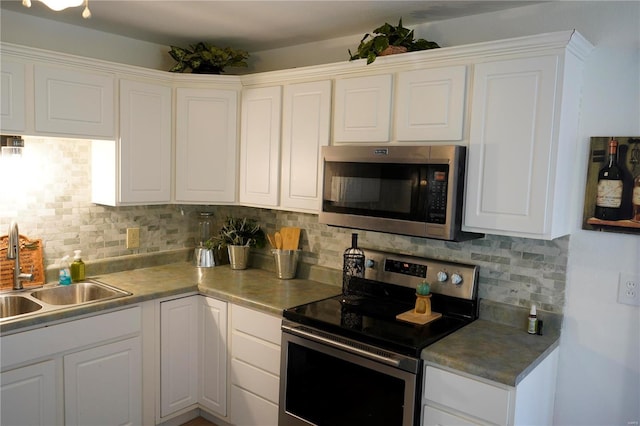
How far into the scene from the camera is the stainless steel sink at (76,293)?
8.71 feet

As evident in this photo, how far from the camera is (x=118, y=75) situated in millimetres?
2721

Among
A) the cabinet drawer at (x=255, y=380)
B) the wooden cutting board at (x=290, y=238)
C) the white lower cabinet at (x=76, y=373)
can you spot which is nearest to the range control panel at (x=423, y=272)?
the wooden cutting board at (x=290, y=238)

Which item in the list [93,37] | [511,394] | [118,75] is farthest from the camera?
[93,37]

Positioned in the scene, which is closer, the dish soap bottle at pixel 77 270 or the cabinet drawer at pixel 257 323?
the cabinet drawer at pixel 257 323

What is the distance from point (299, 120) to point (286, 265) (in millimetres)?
894

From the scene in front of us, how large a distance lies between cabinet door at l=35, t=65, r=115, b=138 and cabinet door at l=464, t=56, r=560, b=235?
193 cm

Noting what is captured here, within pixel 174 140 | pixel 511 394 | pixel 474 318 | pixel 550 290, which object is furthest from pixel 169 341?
pixel 550 290

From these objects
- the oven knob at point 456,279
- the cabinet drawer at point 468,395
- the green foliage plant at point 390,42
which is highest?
the green foliage plant at point 390,42

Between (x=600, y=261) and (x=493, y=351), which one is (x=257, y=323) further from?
(x=600, y=261)

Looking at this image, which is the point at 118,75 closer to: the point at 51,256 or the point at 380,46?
the point at 51,256

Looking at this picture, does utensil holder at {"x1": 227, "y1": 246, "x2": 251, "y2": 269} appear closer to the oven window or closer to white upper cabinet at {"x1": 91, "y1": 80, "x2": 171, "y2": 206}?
white upper cabinet at {"x1": 91, "y1": 80, "x2": 171, "y2": 206}

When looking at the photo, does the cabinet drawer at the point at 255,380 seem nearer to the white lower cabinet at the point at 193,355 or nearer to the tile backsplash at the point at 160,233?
the white lower cabinet at the point at 193,355

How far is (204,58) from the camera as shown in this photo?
3031 millimetres

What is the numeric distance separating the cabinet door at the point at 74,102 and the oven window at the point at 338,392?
158 centimetres
